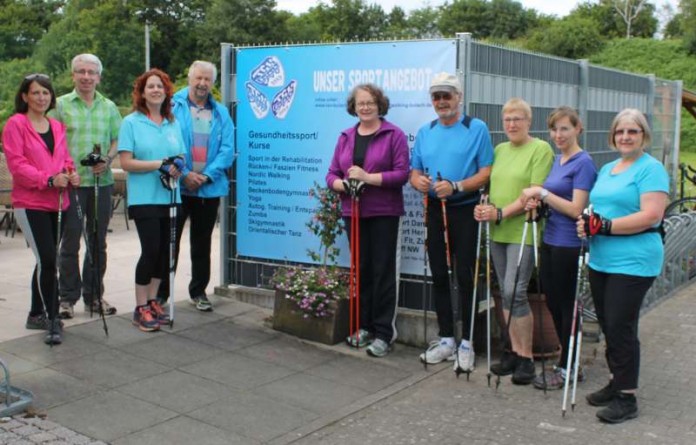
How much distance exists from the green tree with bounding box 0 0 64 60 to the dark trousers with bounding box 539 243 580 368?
216 ft

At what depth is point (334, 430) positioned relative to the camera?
188 inches

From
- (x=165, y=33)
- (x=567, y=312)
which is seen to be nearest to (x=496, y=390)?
(x=567, y=312)

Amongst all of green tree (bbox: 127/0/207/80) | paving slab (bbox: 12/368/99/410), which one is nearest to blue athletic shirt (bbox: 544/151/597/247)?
paving slab (bbox: 12/368/99/410)

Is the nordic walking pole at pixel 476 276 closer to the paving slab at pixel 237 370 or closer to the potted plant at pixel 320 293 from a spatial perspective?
the potted plant at pixel 320 293

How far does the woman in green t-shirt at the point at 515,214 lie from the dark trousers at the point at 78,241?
3.14 metres

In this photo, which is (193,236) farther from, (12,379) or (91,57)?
(12,379)

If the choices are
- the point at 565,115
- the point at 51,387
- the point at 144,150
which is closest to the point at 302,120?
the point at 144,150

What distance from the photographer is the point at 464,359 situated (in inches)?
229

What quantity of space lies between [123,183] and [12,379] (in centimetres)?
781

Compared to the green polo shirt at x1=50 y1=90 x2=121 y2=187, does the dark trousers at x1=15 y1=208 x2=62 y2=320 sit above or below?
below

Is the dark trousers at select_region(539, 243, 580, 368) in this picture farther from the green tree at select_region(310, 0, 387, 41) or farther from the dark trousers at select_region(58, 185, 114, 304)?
the green tree at select_region(310, 0, 387, 41)

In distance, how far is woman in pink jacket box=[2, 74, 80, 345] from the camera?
5.87 metres

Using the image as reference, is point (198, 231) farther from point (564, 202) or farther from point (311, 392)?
point (564, 202)

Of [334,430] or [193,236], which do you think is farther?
[193,236]
